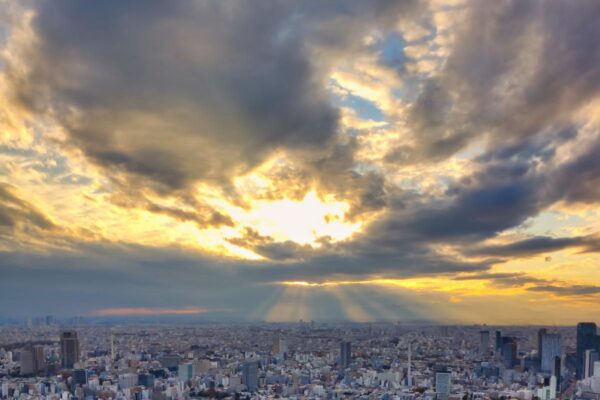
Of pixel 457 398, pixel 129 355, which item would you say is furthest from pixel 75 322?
pixel 457 398

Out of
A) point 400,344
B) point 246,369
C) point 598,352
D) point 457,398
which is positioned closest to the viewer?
point 457,398

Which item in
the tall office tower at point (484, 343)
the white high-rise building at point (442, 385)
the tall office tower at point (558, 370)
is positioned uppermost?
the white high-rise building at point (442, 385)

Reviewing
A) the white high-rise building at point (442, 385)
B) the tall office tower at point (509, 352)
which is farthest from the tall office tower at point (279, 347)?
the tall office tower at point (509, 352)

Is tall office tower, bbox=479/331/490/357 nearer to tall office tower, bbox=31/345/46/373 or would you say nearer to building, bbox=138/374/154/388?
building, bbox=138/374/154/388

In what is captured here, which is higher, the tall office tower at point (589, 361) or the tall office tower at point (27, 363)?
the tall office tower at point (589, 361)

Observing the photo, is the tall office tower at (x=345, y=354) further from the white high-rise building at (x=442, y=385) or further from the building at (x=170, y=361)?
the building at (x=170, y=361)

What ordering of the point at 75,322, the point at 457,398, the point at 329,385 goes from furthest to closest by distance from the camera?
the point at 75,322, the point at 329,385, the point at 457,398

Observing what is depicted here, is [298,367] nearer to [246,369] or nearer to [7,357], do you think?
[246,369]
